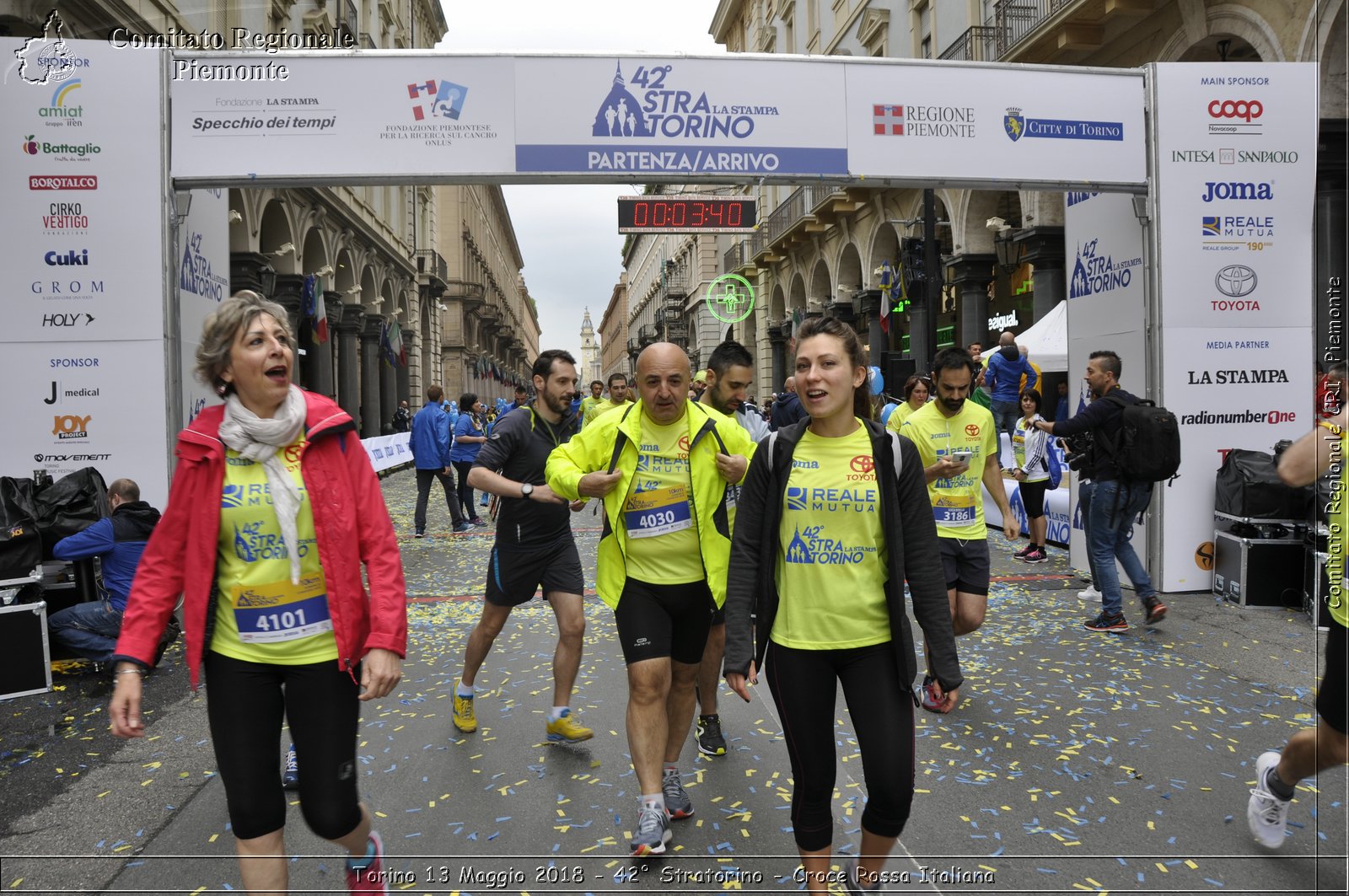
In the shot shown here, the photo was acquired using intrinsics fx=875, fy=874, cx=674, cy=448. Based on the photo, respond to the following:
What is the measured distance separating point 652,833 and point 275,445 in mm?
1960

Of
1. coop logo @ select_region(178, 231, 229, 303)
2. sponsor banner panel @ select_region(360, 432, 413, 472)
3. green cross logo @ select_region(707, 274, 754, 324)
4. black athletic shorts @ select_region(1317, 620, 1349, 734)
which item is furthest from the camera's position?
green cross logo @ select_region(707, 274, 754, 324)

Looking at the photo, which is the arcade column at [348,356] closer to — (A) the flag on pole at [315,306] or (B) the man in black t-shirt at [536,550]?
(A) the flag on pole at [315,306]

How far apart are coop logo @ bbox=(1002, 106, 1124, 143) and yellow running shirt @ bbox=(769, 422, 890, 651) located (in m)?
6.72

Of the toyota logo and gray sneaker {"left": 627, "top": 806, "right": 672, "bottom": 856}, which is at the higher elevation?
the toyota logo

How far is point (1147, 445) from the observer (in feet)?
20.9

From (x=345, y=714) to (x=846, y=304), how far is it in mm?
27816

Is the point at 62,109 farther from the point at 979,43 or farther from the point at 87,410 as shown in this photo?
the point at 979,43

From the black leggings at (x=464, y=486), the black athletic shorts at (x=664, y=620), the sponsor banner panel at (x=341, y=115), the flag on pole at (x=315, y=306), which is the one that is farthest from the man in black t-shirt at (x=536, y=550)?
the flag on pole at (x=315, y=306)

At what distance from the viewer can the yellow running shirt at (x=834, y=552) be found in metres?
2.75

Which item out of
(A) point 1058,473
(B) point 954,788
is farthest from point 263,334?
(A) point 1058,473

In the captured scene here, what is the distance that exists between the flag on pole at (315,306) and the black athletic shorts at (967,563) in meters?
17.1

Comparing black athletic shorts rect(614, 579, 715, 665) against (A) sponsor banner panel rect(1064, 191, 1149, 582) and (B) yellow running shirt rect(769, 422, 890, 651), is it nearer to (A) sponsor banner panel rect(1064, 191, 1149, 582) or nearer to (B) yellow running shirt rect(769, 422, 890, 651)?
(B) yellow running shirt rect(769, 422, 890, 651)

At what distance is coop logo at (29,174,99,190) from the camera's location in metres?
7.34

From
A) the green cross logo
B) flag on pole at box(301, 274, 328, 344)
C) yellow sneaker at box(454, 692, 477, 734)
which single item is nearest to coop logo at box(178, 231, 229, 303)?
yellow sneaker at box(454, 692, 477, 734)
